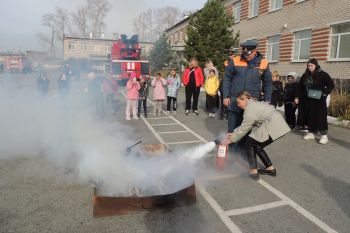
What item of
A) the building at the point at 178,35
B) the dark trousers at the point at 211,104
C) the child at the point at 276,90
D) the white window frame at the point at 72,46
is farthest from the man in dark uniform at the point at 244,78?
the white window frame at the point at 72,46

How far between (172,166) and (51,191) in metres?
1.84

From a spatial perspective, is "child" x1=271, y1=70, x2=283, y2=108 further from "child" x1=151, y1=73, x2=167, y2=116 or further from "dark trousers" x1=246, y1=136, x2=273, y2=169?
"dark trousers" x1=246, y1=136, x2=273, y2=169

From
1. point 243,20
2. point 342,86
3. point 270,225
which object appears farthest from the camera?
point 243,20

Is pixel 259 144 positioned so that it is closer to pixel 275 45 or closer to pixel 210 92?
pixel 210 92

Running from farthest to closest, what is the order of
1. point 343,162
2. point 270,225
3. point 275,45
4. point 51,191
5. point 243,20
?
point 243,20 < point 275,45 < point 343,162 < point 51,191 < point 270,225

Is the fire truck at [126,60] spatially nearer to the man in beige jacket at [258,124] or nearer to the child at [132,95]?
the child at [132,95]

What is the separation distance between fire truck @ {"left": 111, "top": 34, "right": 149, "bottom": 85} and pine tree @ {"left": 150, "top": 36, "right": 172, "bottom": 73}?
35.8ft

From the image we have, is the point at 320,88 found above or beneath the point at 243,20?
beneath

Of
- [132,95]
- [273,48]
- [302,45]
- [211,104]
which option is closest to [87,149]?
[132,95]

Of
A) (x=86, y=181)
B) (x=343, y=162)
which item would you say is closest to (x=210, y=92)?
(x=343, y=162)

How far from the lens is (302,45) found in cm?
1675

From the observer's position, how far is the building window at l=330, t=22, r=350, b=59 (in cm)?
1375

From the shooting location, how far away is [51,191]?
445cm

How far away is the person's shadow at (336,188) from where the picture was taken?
4.08 metres
